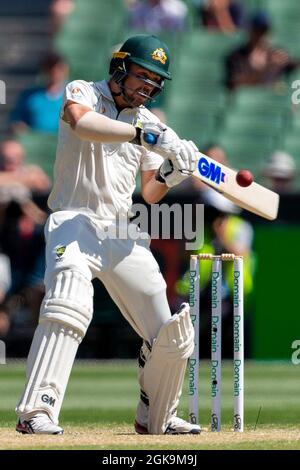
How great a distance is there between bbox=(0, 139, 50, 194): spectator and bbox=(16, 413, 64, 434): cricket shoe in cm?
709

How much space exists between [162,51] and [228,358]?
664 cm

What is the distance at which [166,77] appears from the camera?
22.1 feet

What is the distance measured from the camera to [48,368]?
6.36 metres

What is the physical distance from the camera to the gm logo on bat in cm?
683

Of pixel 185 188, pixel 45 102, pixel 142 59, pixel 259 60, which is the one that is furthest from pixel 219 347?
pixel 259 60

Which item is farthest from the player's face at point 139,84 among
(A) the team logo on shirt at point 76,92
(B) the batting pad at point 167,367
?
(B) the batting pad at point 167,367

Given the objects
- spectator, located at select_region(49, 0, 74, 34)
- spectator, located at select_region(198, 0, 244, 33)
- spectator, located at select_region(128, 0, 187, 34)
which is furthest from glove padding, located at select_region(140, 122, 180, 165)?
spectator, located at select_region(49, 0, 74, 34)

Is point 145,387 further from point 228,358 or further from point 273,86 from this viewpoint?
point 273,86

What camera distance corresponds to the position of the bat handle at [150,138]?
21.3 feet

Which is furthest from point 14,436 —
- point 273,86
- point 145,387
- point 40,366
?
point 273,86

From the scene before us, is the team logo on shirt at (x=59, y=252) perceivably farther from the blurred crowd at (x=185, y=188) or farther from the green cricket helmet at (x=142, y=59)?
the blurred crowd at (x=185, y=188)

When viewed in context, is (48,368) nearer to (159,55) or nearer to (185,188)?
(159,55)

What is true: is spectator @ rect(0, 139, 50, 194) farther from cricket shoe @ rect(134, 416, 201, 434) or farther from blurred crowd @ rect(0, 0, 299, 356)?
cricket shoe @ rect(134, 416, 201, 434)

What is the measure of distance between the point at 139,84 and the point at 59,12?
1090cm
